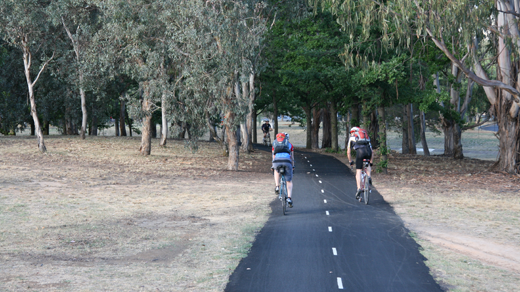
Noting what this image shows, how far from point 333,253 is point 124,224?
5.10 metres

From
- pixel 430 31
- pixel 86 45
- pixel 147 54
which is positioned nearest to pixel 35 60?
pixel 86 45

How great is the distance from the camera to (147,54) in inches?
986

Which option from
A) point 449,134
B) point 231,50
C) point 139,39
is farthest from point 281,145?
point 449,134

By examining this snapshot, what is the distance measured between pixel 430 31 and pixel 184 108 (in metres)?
11.9

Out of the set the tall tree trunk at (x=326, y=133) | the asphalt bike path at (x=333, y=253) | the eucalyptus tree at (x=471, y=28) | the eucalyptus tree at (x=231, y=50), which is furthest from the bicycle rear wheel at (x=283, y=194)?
the tall tree trunk at (x=326, y=133)

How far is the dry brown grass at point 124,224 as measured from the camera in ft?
24.5

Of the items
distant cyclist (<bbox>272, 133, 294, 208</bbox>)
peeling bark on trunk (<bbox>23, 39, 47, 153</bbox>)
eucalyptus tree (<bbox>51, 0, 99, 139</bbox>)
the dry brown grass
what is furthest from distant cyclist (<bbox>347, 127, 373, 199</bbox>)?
peeling bark on trunk (<bbox>23, 39, 47, 153</bbox>)

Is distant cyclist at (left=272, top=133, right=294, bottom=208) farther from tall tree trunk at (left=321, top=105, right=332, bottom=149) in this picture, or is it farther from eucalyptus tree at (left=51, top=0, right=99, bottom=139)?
tall tree trunk at (left=321, top=105, right=332, bottom=149)

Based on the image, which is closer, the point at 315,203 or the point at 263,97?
the point at 315,203

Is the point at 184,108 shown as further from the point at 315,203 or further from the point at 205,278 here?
the point at 205,278

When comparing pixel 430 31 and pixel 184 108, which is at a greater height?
pixel 430 31

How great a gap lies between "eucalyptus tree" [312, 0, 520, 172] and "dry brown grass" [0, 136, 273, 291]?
773 centimetres

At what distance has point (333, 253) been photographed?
29.2ft

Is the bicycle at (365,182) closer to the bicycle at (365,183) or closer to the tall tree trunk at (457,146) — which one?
the bicycle at (365,183)
